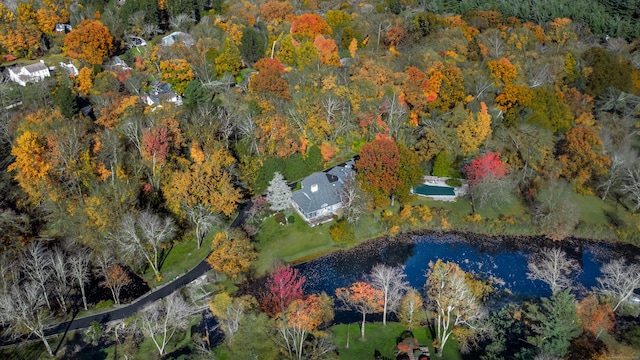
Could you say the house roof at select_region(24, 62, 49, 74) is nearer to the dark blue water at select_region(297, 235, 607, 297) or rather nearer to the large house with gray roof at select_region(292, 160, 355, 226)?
the large house with gray roof at select_region(292, 160, 355, 226)

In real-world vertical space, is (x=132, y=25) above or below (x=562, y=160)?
above

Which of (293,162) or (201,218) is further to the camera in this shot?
(293,162)

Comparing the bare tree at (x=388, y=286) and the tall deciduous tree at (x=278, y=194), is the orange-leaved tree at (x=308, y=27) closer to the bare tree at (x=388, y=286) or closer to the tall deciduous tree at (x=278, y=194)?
the tall deciduous tree at (x=278, y=194)

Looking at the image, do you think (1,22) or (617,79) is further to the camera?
(1,22)

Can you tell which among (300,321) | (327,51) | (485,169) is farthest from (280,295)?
(327,51)

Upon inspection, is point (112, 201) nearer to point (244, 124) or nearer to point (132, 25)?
point (244, 124)

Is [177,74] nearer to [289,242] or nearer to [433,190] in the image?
[289,242]

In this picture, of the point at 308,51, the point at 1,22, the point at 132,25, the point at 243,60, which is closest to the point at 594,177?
the point at 308,51
